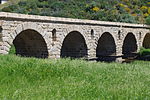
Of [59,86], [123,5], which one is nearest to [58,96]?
[59,86]

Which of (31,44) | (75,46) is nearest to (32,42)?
(31,44)

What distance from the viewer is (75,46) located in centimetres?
2812

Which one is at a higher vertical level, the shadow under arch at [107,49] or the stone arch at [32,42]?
the stone arch at [32,42]

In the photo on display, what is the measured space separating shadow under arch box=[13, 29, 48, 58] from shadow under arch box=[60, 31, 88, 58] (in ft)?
15.1

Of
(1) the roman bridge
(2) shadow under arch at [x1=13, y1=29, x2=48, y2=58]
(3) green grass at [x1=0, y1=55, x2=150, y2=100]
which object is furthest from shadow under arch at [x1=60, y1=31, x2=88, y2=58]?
(3) green grass at [x1=0, y1=55, x2=150, y2=100]

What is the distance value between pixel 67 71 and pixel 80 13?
3690cm

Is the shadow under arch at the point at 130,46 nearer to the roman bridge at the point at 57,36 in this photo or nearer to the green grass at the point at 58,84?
the roman bridge at the point at 57,36

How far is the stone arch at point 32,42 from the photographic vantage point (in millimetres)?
20547

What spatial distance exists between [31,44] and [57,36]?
6.95ft

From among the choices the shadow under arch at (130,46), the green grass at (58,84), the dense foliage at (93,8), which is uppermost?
the dense foliage at (93,8)

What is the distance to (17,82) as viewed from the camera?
10.5m

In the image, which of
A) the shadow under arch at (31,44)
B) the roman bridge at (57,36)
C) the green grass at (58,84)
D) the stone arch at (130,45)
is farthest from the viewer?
the stone arch at (130,45)

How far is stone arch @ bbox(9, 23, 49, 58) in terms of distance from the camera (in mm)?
20547

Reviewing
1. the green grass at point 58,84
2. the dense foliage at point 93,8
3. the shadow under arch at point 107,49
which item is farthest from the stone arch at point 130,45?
the green grass at point 58,84
